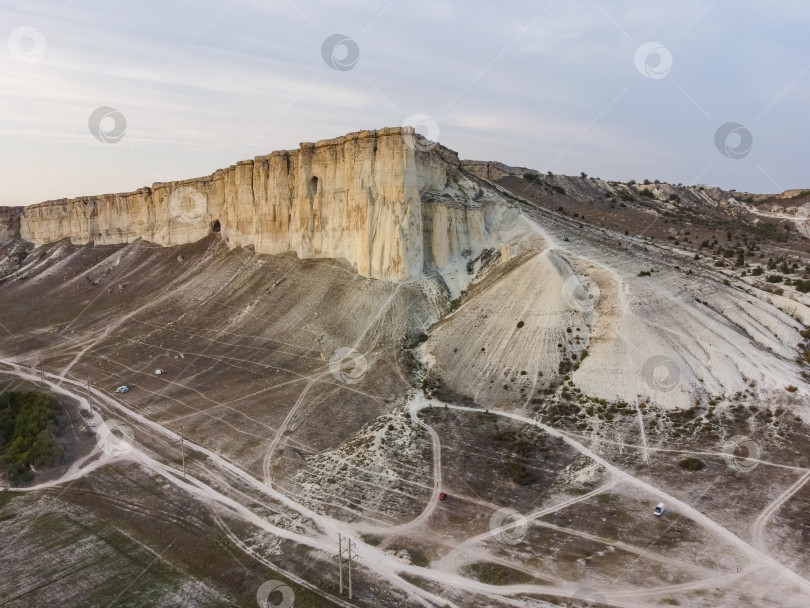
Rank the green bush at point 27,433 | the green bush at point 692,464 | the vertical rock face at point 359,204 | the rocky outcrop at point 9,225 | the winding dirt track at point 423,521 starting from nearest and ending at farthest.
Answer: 1. the winding dirt track at point 423,521
2. the green bush at point 692,464
3. the green bush at point 27,433
4. the vertical rock face at point 359,204
5. the rocky outcrop at point 9,225

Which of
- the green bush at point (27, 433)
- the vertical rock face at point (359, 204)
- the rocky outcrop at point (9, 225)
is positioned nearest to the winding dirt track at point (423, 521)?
the green bush at point (27, 433)

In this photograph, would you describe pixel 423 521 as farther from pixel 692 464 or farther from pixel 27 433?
pixel 27 433

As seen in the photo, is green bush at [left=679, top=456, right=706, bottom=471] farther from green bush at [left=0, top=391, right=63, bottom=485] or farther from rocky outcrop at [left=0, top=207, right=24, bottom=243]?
rocky outcrop at [left=0, top=207, right=24, bottom=243]

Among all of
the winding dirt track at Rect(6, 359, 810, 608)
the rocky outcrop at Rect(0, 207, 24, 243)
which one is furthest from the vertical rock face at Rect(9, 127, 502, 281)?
the rocky outcrop at Rect(0, 207, 24, 243)

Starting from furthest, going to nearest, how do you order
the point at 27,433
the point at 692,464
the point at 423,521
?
1. the point at 27,433
2. the point at 692,464
3. the point at 423,521

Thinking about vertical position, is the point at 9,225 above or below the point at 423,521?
above

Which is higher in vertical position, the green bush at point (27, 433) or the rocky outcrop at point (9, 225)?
the rocky outcrop at point (9, 225)

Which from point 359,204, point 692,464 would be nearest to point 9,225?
point 359,204

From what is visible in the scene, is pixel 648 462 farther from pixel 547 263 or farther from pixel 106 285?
pixel 106 285

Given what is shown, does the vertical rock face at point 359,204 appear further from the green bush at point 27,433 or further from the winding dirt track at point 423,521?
the green bush at point 27,433
